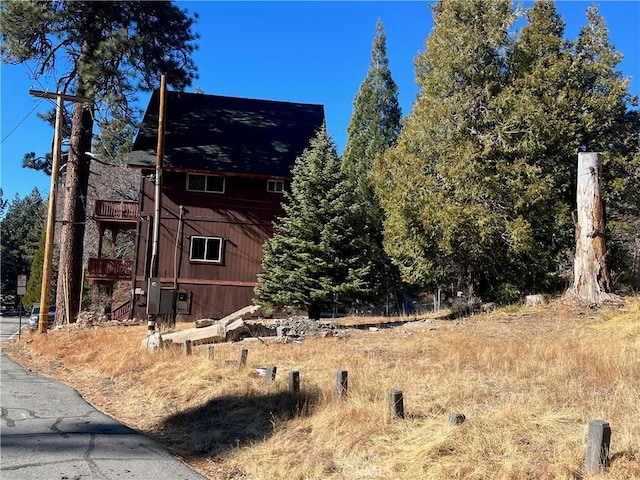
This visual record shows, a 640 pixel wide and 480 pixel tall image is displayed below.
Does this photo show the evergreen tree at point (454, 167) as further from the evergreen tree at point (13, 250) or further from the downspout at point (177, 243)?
the evergreen tree at point (13, 250)

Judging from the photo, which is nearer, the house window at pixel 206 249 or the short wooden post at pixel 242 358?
the short wooden post at pixel 242 358

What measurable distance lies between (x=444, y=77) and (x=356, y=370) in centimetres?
1359

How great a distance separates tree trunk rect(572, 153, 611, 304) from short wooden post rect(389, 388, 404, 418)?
1008 centimetres

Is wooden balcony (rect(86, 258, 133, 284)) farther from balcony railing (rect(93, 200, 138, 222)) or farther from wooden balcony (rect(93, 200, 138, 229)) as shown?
balcony railing (rect(93, 200, 138, 222))

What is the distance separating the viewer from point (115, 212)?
2727 cm

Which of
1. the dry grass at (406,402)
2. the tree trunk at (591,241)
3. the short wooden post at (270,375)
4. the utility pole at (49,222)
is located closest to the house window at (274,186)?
the utility pole at (49,222)

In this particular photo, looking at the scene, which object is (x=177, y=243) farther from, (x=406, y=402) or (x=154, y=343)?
(x=406, y=402)

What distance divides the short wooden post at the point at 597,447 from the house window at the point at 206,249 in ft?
74.8

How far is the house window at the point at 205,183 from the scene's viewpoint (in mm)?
26656

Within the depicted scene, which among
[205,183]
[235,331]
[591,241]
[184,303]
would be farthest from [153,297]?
[205,183]

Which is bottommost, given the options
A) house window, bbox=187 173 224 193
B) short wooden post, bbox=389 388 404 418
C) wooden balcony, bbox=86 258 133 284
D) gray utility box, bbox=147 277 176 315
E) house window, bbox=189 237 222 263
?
short wooden post, bbox=389 388 404 418

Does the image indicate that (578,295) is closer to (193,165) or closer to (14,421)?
(14,421)

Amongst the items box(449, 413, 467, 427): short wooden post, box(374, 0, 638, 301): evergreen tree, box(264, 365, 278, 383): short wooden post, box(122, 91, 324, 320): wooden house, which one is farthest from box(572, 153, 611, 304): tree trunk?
box(122, 91, 324, 320): wooden house

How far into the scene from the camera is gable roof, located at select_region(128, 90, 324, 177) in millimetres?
26547
